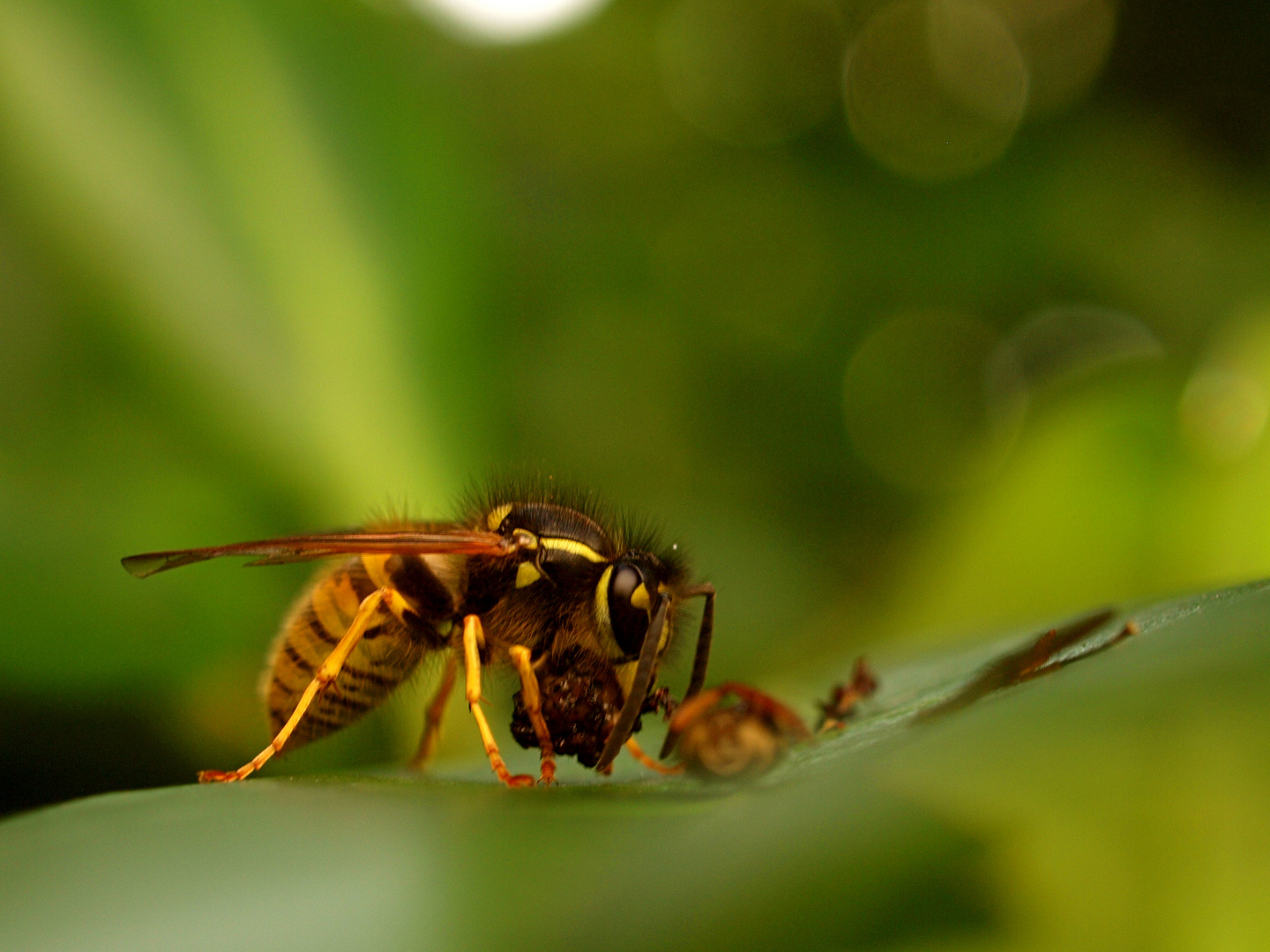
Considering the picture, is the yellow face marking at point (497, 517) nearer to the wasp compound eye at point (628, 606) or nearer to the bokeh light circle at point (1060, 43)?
the wasp compound eye at point (628, 606)

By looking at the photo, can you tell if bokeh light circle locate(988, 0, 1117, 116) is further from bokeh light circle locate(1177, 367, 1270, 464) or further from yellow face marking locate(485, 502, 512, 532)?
yellow face marking locate(485, 502, 512, 532)

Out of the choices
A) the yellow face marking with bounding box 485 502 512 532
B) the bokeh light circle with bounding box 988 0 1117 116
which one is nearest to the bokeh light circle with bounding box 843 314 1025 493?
the bokeh light circle with bounding box 988 0 1117 116

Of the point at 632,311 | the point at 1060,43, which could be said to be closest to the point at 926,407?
the point at 632,311

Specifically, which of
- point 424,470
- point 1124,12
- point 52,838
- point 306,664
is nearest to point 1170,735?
point 52,838

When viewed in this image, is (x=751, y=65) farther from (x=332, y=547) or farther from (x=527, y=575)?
(x=332, y=547)

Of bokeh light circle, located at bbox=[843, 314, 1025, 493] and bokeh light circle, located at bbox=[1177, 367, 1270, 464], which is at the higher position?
bokeh light circle, located at bbox=[843, 314, 1025, 493]
